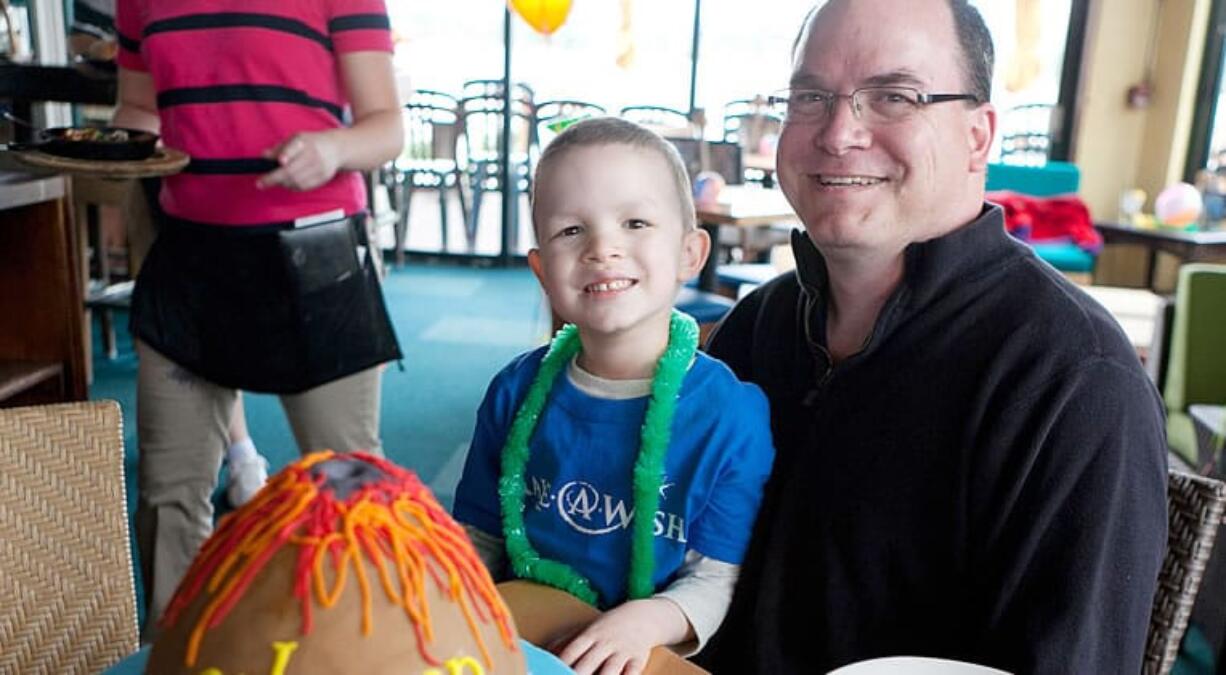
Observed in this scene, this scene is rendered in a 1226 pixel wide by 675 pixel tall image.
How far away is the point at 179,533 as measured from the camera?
6.79 feet

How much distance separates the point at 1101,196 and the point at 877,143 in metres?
6.24

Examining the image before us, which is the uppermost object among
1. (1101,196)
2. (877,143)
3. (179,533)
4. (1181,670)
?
(877,143)

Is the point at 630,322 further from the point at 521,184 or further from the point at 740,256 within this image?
the point at 521,184

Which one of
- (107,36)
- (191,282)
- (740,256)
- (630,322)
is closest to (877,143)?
(630,322)

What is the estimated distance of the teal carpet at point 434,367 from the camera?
12.7ft

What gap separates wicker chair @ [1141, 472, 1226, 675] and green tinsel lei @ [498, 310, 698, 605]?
614mm

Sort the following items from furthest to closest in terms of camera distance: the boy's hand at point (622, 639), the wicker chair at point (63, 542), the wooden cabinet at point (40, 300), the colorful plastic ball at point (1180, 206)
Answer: the colorful plastic ball at point (1180, 206) < the wooden cabinet at point (40, 300) < the wicker chair at point (63, 542) < the boy's hand at point (622, 639)

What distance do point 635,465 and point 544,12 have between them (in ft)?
16.6

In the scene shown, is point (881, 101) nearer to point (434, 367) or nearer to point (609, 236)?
point (609, 236)

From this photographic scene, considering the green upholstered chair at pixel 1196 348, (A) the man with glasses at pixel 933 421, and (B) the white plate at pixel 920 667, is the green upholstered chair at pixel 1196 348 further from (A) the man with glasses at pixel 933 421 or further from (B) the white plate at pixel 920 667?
(B) the white plate at pixel 920 667

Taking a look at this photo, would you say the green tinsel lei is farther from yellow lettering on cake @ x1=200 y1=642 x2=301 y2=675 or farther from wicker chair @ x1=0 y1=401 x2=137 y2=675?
yellow lettering on cake @ x1=200 y1=642 x2=301 y2=675

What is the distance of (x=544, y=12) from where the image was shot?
5.77m

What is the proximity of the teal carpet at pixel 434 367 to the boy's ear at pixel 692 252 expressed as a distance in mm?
2216

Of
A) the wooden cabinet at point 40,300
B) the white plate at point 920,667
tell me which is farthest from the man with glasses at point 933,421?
the wooden cabinet at point 40,300
